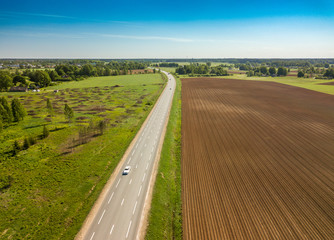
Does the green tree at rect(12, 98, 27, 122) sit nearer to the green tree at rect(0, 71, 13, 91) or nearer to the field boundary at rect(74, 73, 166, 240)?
the field boundary at rect(74, 73, 166, 240)

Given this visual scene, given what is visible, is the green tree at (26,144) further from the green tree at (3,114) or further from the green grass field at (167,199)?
the green grass field at (167,199)

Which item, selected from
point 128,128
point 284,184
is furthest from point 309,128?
point 128,128

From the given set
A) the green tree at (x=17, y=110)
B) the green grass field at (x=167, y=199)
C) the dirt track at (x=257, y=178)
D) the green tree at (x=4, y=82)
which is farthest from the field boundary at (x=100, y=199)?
the green tree at (x=4, y=82)

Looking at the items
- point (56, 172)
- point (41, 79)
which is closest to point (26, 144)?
point (56, 172)

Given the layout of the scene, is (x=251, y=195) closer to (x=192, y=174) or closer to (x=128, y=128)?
(x=192, y=174)

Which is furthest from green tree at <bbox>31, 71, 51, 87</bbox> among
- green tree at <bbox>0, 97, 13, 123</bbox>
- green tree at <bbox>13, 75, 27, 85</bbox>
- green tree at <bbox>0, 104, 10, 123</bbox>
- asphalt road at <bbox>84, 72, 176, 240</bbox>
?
asphalt road at <bbox>84, 72, 176, 240</bbox>

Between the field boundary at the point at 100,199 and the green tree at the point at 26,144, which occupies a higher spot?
the green tree at the point at 26,144

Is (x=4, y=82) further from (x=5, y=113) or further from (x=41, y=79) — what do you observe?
(x=5, y=113)
